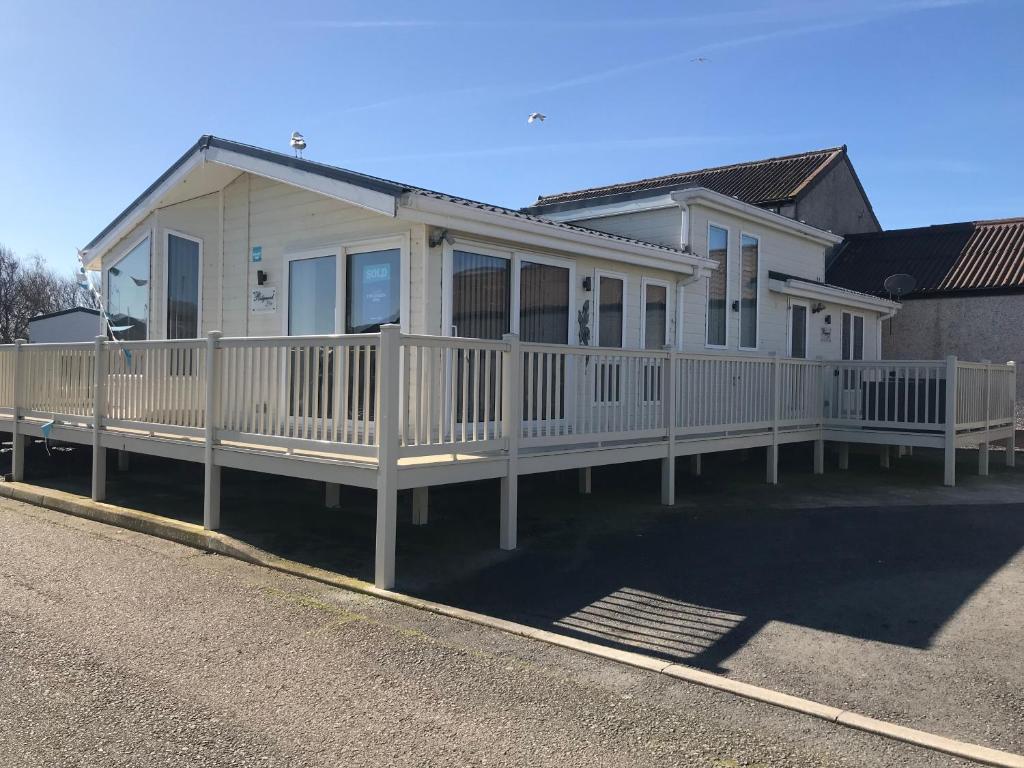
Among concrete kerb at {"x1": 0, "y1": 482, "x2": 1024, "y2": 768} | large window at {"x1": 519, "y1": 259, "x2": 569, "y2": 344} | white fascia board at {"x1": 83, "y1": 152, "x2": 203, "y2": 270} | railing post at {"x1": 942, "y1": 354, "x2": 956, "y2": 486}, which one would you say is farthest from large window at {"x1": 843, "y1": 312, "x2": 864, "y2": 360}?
concrete kerb at {"x1": 0, "y1": 482, "x2": 1024, "y2": 768}

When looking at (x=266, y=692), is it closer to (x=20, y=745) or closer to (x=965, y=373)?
(x=20, y=745)

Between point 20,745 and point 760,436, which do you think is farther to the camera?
point 760,436

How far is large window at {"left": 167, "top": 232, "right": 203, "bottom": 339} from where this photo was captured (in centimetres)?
996

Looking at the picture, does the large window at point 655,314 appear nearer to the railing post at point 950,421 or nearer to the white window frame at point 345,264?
the railing post at point 950,421

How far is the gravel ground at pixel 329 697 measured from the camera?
3.12m

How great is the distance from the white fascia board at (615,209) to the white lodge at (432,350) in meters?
0.03

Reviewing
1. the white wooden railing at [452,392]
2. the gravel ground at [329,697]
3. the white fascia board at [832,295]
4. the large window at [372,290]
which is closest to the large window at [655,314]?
the white wooden railing at [452,392]

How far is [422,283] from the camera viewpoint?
7301 mm

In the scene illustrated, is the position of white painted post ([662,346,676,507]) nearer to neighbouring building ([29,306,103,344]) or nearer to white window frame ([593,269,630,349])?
white window frame ([593,269,630,349])

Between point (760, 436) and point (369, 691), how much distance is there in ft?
23.0

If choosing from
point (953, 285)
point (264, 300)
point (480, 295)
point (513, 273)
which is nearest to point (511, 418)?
point (480, 295)

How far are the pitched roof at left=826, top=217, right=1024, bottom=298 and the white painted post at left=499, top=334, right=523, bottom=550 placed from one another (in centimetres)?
1351

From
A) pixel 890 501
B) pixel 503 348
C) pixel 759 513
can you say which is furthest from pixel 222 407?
pixel 890 501

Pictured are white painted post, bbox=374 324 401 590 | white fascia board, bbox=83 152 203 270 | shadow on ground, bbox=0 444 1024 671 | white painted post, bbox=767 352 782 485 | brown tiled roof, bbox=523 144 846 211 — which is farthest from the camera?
brown tiled roof, bbox=523 144 846 211
